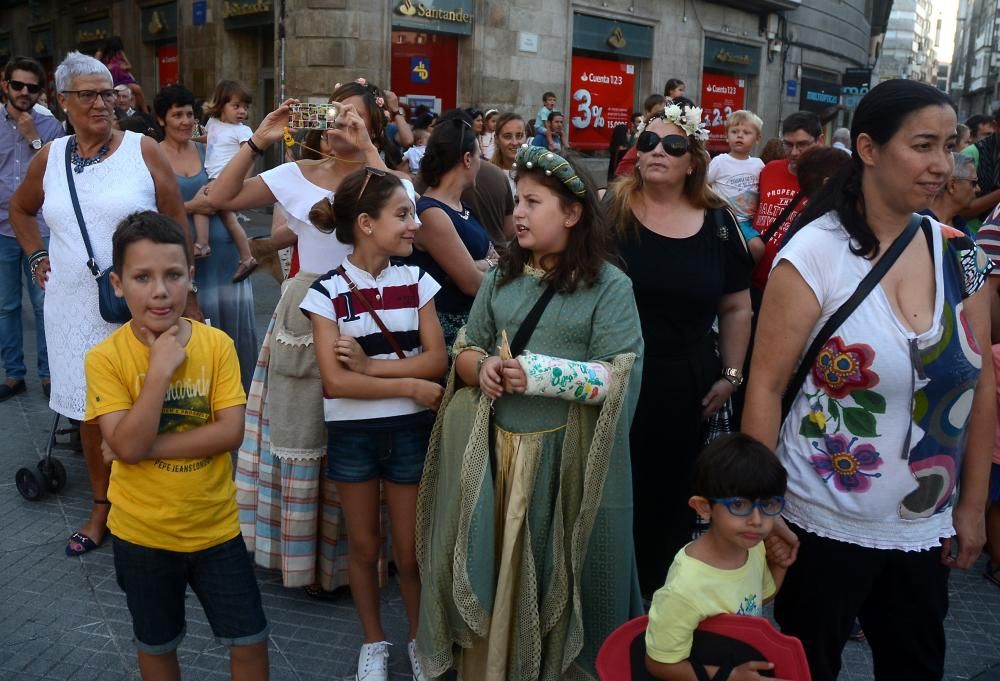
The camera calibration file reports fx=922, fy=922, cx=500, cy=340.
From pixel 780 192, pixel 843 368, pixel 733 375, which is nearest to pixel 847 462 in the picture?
pixel 843 368

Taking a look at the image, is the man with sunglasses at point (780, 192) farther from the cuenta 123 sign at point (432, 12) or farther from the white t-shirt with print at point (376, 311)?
the cuenta 123 sign at point (432, 12)

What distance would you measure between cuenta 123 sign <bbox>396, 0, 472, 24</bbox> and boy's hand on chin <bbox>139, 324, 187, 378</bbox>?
45.3ft

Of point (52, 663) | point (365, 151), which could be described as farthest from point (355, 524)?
point (365, 151)

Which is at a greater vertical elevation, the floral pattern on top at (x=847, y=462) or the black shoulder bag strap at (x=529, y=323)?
the black shoulder bag strap at (x=529, y=323)

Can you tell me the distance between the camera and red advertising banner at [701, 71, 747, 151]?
23.3 metres

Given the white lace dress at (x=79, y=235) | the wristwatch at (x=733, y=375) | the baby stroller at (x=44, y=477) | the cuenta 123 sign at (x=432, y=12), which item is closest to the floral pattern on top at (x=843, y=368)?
the wristwatch at (x=733, y=375)

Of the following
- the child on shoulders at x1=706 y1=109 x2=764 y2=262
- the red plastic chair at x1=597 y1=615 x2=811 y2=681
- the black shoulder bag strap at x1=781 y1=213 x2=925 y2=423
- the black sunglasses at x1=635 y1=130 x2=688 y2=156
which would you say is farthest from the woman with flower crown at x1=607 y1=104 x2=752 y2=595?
the child on shoulders at x1=706 y1=109 x2=764 y2=262

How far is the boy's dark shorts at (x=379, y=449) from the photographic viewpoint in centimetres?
323

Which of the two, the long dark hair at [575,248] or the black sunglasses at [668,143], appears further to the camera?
the black sunglasses at [668,143]

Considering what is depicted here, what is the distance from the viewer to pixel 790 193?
224 inches

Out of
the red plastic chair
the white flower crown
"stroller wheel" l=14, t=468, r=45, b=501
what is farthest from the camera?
"stroller wheel" l=14, t=468, r=45, b=501

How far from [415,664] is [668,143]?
213 centimetres

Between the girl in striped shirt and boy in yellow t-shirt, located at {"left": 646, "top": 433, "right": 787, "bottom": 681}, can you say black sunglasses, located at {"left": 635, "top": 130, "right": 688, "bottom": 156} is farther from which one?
boy in yellow t-shirt, located at {"left": 646, "top": 433, "right": 787, "bottom": 681}

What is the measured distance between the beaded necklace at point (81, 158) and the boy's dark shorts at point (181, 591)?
6.61ft
